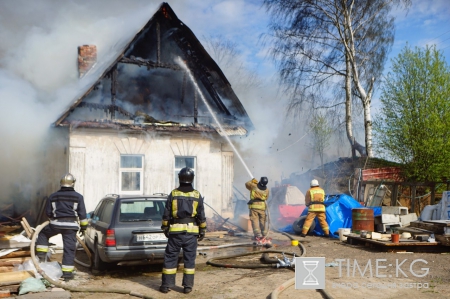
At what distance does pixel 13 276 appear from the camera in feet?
20.4

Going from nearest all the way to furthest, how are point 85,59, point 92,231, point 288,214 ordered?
1. point 92,231
2. point 288,214
3. point 85,59

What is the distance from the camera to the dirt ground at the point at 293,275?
19.2 ft

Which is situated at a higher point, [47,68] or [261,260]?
[47,68]

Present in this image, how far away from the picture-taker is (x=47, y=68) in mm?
18031

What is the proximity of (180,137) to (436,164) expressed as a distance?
9865 mm

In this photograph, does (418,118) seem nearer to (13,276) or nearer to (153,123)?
(153,123)

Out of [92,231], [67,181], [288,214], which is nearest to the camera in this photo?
[67,181]

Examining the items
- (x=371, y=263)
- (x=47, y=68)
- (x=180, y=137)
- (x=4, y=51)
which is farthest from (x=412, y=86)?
(x=4, y=51)

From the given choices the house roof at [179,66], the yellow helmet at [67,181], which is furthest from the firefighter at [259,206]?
the yellow helmet at [67,181]

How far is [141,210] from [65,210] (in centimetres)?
133

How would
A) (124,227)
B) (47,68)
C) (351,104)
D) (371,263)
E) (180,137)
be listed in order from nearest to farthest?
(124,227), (371,263), (180,137), (47,68), (351,104)

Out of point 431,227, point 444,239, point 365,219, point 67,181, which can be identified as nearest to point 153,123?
point 67,181

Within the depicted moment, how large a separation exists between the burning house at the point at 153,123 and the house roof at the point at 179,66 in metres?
0.03

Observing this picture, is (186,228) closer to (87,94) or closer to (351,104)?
(87,94)
